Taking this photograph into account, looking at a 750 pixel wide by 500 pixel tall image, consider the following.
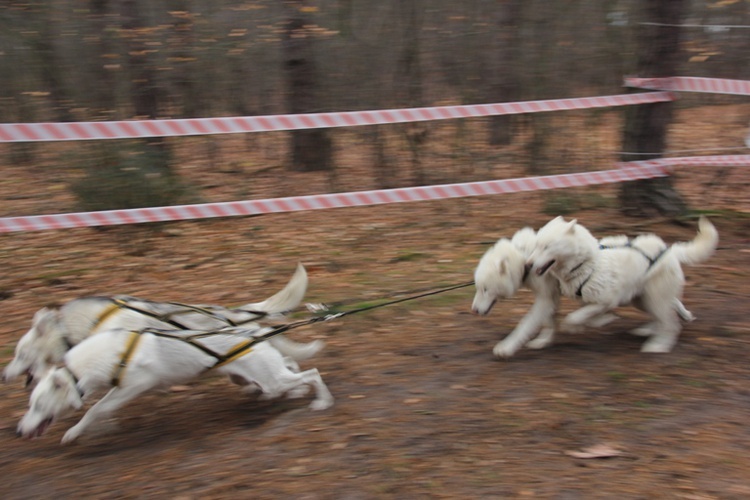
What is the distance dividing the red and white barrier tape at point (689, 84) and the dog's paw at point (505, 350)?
16.3 ft

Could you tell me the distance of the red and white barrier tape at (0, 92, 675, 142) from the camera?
6438 mm

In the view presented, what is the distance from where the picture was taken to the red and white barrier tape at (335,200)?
21.4 ft

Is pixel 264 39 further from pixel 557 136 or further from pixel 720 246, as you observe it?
pixel 720 246

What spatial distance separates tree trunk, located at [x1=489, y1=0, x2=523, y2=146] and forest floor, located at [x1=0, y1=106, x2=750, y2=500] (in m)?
2.54

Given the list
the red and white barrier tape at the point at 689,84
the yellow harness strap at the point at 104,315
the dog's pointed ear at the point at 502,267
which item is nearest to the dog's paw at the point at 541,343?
the dog's pointed ear at the point at 502,267

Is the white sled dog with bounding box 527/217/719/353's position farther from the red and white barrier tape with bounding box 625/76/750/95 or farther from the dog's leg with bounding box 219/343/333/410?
the red and white barrier tape with bounding box 625/76/750/95

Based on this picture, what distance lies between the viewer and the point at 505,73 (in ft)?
34.4

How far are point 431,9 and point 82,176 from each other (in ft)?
19.0

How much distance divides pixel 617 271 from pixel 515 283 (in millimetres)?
728

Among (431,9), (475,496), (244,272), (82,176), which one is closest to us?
(475,496)

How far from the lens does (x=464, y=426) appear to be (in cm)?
422

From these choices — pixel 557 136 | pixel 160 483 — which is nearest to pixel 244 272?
pixel 160 483

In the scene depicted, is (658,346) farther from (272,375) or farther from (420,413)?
(272,375)

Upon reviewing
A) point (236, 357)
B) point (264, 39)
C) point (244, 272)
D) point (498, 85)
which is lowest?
point (244, 272)
